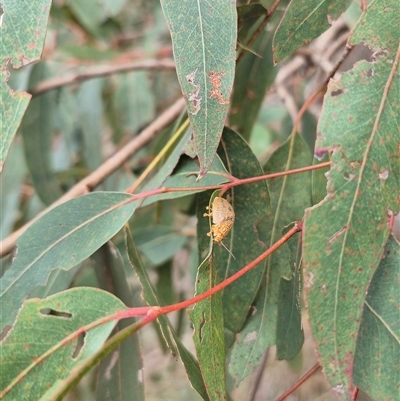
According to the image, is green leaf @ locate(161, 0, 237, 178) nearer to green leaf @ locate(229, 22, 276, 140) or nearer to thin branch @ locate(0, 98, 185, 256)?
thin branch @ locate(0, 98, 185, 256)

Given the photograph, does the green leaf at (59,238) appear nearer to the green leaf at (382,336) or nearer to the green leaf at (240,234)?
the green leaf at (240,234)

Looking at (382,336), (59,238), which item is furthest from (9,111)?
(382,336)

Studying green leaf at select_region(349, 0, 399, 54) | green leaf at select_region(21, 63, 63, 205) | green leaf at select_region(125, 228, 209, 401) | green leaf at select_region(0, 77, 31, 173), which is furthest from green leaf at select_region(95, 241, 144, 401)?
green leaf at select_region(21, 63, 63, 205)

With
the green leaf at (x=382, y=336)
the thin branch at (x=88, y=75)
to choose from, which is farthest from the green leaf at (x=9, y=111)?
the thin branch at (x=88, y=75)

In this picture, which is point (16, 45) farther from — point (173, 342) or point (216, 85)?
point (173, 342)

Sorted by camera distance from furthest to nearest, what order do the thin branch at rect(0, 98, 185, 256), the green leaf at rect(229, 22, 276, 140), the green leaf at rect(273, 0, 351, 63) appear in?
the green leaf at rect(229, 22, 276, 140) → the thin branch at rect(0, 98, 185, 256) → the green leaf at rect(273, 0, 351, 63)

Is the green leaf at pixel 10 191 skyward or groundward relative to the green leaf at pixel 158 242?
skyward

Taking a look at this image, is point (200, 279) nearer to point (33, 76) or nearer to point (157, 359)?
point (33, 76)

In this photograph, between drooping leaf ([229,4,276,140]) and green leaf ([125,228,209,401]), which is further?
drooping leaf ([229,4,276,140])
